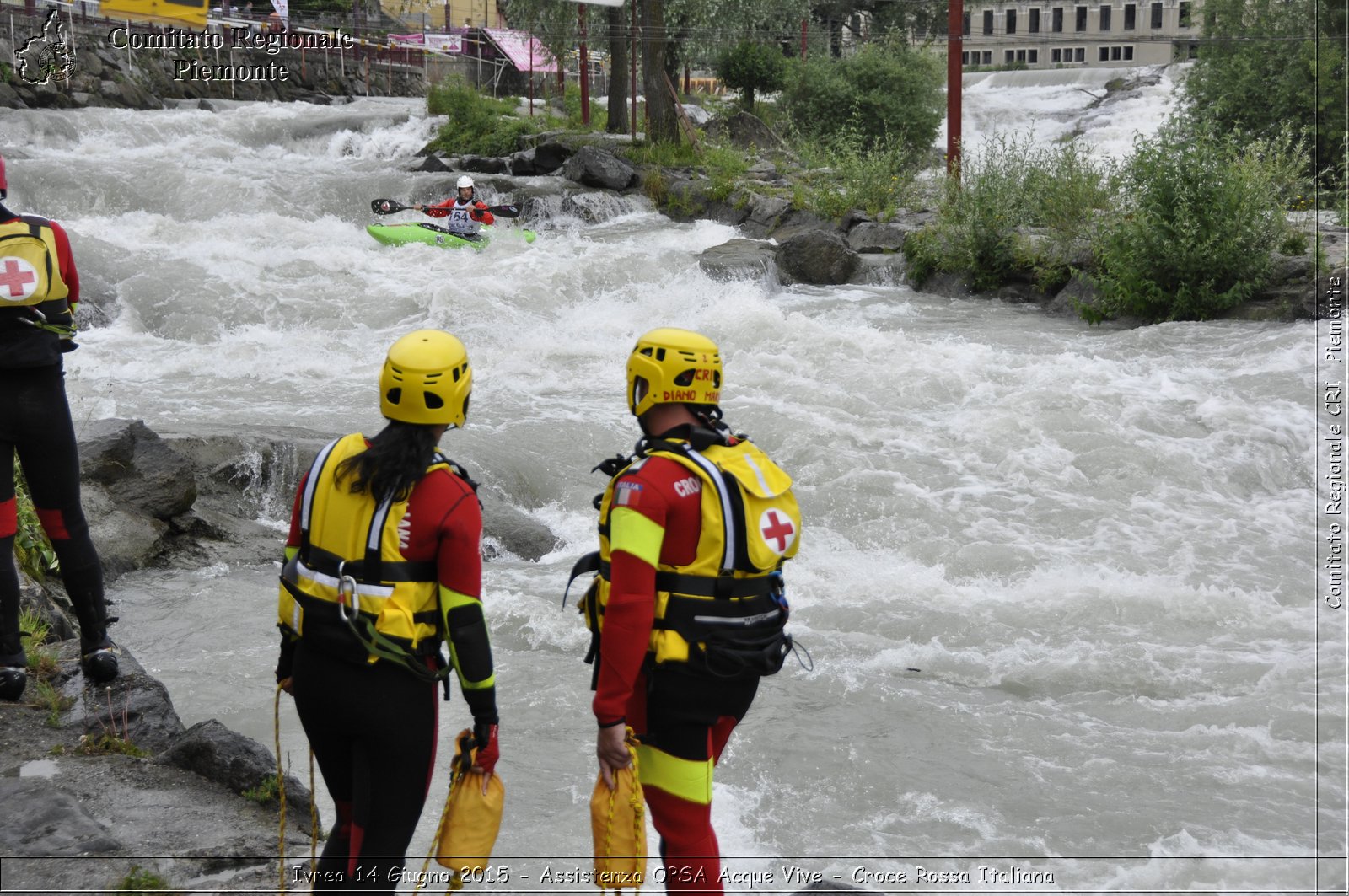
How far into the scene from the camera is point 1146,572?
6559 mm

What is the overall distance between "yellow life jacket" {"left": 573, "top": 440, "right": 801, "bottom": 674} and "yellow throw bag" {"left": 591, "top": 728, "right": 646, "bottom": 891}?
28 cm

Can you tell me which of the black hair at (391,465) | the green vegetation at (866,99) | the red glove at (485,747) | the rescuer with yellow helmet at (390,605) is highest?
the green vegetation at (866,99)

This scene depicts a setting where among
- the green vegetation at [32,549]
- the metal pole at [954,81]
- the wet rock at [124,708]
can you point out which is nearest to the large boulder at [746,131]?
the metal pole at [954,81]

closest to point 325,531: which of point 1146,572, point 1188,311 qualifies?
point 1146,572

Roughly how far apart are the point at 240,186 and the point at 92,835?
16.4m

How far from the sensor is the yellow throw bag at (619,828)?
262 centimetres

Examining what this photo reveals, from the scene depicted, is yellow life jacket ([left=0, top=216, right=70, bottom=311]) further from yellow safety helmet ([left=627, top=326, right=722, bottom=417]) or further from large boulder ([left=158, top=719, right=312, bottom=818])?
yellow safety helmet ([left=627, top=326, right=722, bottom=417])

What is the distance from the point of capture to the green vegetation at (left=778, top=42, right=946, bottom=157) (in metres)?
24.6

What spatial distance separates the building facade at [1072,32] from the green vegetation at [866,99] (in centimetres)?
3527

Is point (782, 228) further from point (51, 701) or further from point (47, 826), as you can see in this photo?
point (47, 826)

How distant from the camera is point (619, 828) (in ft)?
8.63

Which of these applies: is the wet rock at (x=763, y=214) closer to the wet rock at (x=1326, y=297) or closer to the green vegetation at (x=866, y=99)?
the green vegetation at (x=866, y=99)

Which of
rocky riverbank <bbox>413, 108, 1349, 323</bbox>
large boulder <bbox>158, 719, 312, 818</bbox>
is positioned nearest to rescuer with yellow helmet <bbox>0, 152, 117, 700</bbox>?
large boulder <bbox>158, 719, 312, 818</bbox>

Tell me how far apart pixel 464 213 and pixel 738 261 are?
3.80 m
